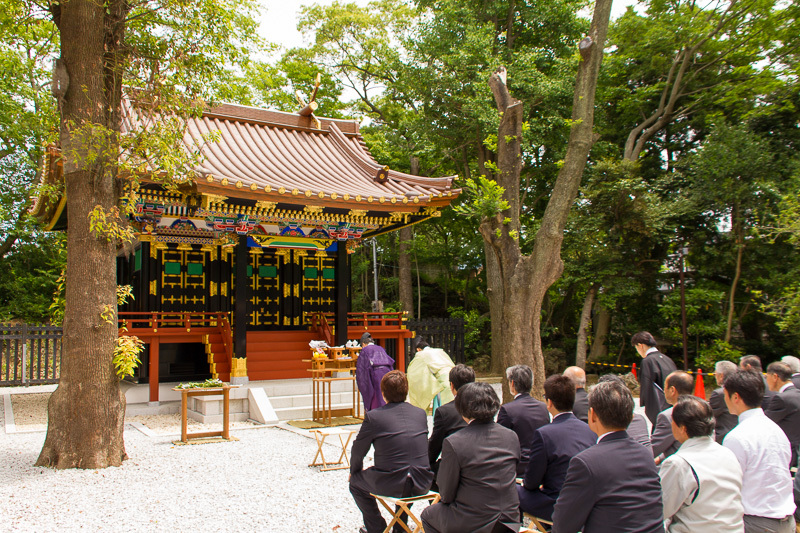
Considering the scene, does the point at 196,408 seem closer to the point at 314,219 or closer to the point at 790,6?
the point at 314,219

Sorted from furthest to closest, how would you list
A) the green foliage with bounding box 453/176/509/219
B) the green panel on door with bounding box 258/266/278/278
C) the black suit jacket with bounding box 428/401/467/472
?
the green panel on door with bounding box 258/266/278/278
the green foliage with bounding box 453/176/509/219
the black suit jacket with bounding box 428/401/467/472

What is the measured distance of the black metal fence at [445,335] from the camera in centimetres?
1386

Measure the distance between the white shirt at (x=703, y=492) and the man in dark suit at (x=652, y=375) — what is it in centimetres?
319

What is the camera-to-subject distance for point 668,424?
4.02m

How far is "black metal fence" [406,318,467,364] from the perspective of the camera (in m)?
13.9

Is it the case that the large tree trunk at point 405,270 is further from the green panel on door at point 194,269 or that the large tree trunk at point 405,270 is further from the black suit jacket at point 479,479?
the black suit jacket at point 479,479

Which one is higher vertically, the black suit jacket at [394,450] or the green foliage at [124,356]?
the green foliage at [124,356]

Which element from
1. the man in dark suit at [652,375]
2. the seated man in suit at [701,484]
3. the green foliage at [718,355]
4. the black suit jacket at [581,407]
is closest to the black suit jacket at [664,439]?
the black suit jacket at [581,407]

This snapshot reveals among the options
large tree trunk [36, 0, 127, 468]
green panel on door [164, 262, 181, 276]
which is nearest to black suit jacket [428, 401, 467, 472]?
large tree trunk [36, 0, 127, 468]

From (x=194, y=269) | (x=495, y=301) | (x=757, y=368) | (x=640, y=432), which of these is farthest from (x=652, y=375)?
(x=495, y=301)

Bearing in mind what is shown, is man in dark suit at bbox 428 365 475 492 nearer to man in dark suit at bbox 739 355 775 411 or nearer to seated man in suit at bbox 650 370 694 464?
seated man in suit at bbox 650 370 694 464

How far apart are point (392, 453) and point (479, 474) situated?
102 cm

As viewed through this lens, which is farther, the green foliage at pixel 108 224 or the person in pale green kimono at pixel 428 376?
the green foliage at pixel 108 224

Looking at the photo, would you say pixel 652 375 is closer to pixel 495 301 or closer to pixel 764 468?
pixel 764 468
